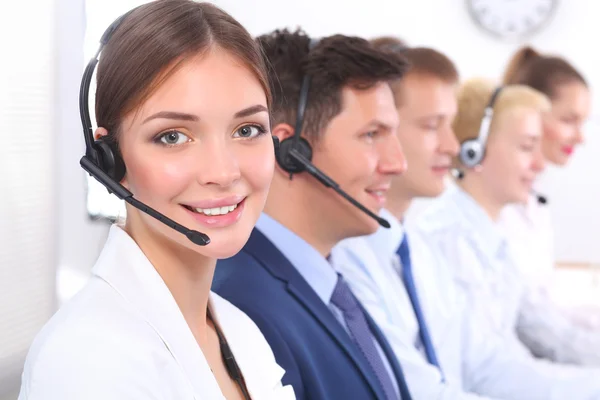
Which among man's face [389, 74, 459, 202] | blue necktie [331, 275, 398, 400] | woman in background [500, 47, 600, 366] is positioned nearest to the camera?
blue necktie [331, 275, 398, 400]

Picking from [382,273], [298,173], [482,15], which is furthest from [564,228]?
[298,173]

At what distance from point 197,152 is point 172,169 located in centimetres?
3

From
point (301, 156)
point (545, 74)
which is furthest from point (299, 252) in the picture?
point (545, 74)

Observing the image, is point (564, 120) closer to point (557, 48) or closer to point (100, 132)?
point (557, 48)

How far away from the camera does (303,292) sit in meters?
1.26

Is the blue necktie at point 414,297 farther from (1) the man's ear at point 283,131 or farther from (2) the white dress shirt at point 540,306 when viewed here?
(2) the white dress shirt at point 540,306

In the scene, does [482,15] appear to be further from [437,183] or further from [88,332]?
[88,332]

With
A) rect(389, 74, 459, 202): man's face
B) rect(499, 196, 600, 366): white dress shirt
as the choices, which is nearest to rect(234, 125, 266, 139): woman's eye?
rect(389, 74, 459, 202): man's face

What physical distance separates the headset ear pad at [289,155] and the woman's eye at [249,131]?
0.46 m

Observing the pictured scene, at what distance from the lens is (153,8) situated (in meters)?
0.84

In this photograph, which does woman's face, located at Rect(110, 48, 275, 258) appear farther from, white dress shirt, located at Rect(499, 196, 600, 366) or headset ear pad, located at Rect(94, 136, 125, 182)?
white dress shirt, located at Rect(499, 196, 600, 366)

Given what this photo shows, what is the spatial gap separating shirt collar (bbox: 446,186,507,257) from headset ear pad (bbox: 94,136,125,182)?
1.70m

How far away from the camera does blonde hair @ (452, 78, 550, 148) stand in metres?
2.40

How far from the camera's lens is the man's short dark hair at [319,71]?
54.2 inches
